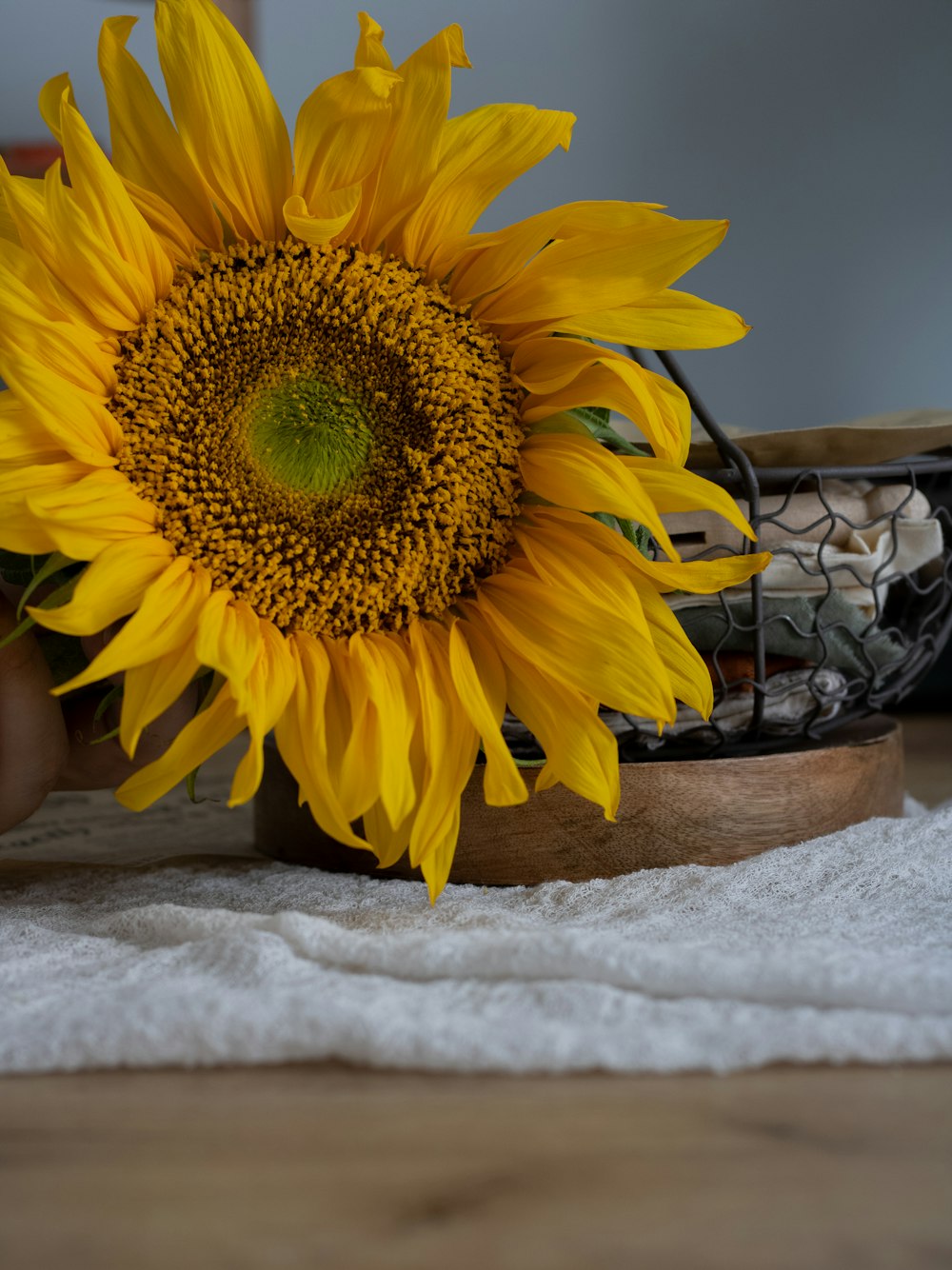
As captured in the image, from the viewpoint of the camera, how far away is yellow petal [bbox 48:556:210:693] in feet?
1.07

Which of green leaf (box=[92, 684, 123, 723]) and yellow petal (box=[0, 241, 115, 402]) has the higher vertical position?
yellow petal (box=[0, 241, 115, 402])

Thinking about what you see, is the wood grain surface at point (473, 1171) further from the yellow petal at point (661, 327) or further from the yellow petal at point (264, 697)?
the yellow petal at point (661, 327)

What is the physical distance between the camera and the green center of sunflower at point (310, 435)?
38 cm

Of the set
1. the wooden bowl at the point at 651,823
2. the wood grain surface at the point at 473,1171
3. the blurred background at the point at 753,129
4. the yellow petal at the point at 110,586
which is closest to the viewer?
the wood grain surface at the point at 473,1171

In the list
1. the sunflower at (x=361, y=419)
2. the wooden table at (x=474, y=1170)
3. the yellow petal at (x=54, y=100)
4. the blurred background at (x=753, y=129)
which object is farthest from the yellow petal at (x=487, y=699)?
the blurred background at (x=753, y=129)

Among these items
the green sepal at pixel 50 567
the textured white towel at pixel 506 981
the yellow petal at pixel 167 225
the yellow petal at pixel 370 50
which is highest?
the yellow petal at pixel 370 50

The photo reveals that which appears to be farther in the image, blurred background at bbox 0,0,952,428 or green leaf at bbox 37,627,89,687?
blurred background at bbox 0,0,952,428

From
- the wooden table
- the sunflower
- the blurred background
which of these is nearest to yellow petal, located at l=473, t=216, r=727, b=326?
the sunflower

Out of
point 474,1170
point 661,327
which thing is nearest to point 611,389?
point 661,327

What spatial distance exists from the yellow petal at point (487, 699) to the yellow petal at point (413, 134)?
0.14 metres

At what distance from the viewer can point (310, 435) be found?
15.3 inches

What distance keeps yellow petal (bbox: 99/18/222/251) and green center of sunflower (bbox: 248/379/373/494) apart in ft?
0.21

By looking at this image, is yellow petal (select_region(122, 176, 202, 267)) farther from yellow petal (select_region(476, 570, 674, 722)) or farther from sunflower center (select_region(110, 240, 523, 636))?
yellow petal (select_region(476, 570, 674, 722))

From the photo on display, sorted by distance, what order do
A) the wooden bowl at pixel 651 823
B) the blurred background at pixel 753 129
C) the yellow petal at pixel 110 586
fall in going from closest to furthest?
the yellow petal at pixel 110 586 < the wooden bowl at pixel 651 823 < the blurred background at pixel 753 129
